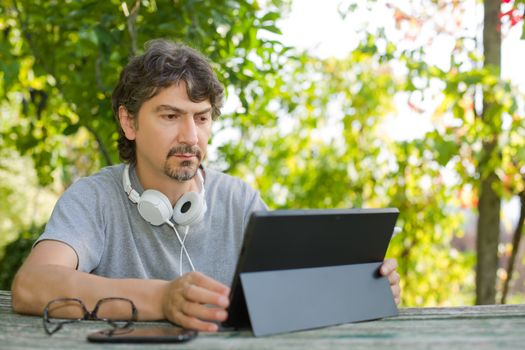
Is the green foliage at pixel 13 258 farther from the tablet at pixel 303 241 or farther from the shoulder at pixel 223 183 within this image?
the tablet at pixel 303 241

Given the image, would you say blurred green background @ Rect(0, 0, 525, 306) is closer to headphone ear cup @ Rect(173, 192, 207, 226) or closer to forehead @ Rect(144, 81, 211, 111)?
forehead @ Rect(144, 81, 211, 111)

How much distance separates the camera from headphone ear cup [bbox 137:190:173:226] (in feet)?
6.99

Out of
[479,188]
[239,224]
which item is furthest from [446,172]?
[239,224]

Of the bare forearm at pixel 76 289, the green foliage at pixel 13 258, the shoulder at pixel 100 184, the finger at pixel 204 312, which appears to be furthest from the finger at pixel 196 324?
the green foliage at pixel 13 258

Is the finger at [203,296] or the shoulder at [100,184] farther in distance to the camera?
the shoulder at [100,184]

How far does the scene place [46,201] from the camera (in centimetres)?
1174

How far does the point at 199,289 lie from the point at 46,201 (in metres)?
10.9

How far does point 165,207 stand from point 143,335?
0.83 m

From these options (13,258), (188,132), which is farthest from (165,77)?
(13,258)

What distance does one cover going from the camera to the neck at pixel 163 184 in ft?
7.55

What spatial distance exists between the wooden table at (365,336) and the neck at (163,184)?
28.9 inches

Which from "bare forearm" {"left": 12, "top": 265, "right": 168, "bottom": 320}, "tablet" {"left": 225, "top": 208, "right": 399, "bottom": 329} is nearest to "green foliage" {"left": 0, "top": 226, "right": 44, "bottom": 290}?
"bare forearm" {"left": 12, "top": 265, "right": 168, "bottom": 320}

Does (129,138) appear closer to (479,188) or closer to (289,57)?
(289,57)

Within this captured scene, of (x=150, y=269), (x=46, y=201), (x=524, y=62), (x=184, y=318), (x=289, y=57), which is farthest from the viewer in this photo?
(x=46, y=201)
